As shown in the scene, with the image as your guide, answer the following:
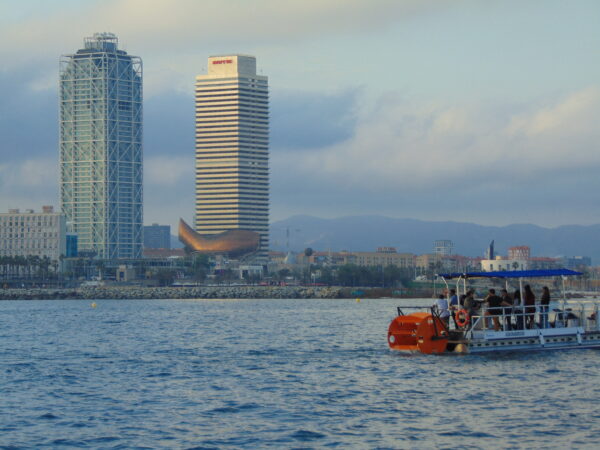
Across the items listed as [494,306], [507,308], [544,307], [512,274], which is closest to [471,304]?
[494,306]

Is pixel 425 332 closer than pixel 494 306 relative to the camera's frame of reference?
Yes

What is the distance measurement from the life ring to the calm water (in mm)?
1542

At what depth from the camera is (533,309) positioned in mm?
44438

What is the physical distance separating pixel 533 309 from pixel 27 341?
3313 cm

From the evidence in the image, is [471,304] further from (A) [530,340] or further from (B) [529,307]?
(A) [530,340]

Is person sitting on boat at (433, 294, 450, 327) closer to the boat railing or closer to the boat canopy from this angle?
the boat railing

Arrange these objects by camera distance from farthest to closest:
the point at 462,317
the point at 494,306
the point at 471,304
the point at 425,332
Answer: the point at 494,306 → the point at 425,332 → the point at 471,304 → the point at 462,317

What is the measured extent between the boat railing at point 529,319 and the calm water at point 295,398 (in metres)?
1.42

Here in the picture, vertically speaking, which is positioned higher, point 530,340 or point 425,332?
point 425,332

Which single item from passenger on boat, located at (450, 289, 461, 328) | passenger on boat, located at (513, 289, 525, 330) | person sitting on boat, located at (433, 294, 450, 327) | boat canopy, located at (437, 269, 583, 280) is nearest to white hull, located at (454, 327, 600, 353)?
passenger on boat, located at (513, 289, 525, 330)

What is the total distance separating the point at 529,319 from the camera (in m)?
44.0

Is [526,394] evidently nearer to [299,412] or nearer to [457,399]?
[457,399]

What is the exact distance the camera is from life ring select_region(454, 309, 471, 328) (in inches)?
1688

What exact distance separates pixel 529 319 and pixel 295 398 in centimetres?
1472
